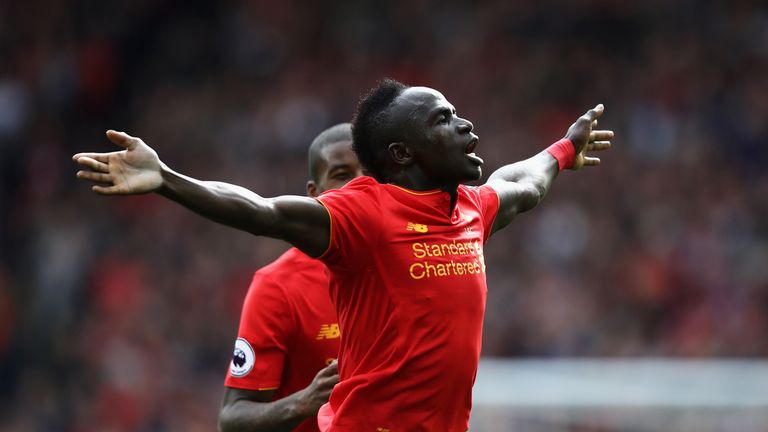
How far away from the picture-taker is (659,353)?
14125 millimetres

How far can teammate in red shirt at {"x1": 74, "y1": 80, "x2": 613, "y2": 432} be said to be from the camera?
4336 millimetres

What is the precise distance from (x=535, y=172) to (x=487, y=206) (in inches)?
22.6

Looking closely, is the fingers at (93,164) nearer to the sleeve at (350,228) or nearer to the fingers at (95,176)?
the fingers at (95,176)

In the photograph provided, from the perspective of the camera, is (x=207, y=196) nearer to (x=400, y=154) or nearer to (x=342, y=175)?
(x=400, y=154)

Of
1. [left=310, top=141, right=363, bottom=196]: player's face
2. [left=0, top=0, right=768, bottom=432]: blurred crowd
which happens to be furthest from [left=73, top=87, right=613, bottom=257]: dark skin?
[left=0, top=0, right=768, bottom=432]: blurred crowd

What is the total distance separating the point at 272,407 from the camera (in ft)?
16.4

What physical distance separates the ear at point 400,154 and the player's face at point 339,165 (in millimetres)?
865

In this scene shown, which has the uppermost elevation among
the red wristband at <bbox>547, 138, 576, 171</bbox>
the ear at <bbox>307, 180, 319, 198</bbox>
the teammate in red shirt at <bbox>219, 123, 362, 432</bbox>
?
the red wristband at <bbox>547, 138, 576, 171</bbox>

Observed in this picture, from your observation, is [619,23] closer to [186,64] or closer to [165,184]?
[186,64]

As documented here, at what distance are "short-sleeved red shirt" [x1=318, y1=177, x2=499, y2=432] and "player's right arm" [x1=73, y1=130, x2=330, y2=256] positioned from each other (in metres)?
0.08

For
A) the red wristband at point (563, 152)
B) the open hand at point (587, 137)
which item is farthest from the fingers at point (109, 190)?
the open hand at point (587, 137)

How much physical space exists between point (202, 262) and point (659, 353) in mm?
5058

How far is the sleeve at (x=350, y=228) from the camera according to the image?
4297 mm

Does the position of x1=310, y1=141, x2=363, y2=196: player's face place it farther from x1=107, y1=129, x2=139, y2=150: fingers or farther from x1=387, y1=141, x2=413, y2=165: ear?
x1=107, y1=129, x2=139, y2=150: fingers
